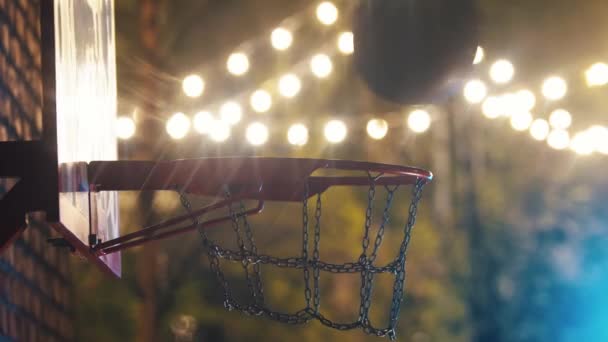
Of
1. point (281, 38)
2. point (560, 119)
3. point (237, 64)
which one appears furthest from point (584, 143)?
point (237, 64)

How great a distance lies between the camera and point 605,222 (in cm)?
682

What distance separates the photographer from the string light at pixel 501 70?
14.4 ft

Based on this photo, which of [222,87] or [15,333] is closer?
[15,333]

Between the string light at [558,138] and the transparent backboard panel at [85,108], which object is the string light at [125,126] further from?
the string light at [558,138]

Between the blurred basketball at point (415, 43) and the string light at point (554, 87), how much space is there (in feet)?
6.23

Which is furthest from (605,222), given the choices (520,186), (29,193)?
(29,193)

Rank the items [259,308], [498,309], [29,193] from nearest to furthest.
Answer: [29,193] → [259,308] → [498,309]

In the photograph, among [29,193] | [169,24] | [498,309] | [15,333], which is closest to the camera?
[29,193]

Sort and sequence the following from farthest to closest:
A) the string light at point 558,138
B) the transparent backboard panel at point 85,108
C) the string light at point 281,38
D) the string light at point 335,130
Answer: the string light at point 558,138 → the string light at point 335,130 → the string light at point 281,38 → the transparent backboard panel at point 85,108

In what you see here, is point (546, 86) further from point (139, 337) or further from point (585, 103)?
point (139, 337)

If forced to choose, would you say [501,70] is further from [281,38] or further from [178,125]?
[178,125]

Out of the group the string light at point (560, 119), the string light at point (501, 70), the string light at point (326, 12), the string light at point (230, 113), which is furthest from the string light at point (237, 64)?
the string light at point (560, 119)

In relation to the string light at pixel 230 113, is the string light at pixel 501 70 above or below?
above

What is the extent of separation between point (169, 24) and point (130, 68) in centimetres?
77
